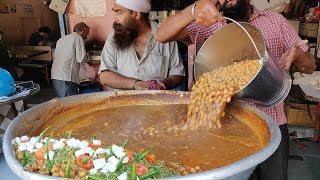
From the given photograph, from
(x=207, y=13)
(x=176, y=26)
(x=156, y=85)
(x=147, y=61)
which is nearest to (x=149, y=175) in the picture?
(x=207, y=13)

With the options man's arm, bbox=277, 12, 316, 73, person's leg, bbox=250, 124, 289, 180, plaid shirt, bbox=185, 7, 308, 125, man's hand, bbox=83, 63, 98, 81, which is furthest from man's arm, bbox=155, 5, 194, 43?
man's hand, bbox=83, 63, 98, 81

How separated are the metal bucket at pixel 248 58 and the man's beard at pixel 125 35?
1092mm

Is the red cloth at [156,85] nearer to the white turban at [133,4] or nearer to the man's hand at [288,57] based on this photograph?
the white turban at [133,4]

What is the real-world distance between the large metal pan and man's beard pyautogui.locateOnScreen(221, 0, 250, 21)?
68 centimetres

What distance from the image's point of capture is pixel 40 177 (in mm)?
1196

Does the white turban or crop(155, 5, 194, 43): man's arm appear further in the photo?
the white turban

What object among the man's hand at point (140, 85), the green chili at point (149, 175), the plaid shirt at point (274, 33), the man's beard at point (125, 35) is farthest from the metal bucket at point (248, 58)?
the man's beard at point (125, 35)

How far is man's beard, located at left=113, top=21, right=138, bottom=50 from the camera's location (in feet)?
10.2

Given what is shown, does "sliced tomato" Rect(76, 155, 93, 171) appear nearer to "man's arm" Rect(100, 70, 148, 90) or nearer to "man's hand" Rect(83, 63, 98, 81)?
"man's arm" Rect(100, 70, 148, 90)

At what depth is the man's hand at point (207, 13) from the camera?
1798 mm

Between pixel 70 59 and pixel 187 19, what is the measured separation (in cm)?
425

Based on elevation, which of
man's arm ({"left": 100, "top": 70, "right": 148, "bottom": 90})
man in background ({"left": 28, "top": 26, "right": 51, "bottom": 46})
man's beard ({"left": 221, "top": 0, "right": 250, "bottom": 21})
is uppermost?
man's beard ({"left": 221, "top": 0, "right": 250, "bottom": 21})

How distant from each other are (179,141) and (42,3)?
1094 centimetres

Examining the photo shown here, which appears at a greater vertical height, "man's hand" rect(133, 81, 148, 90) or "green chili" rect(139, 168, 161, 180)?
"green chili" rect(139, 168, 161, 180)
